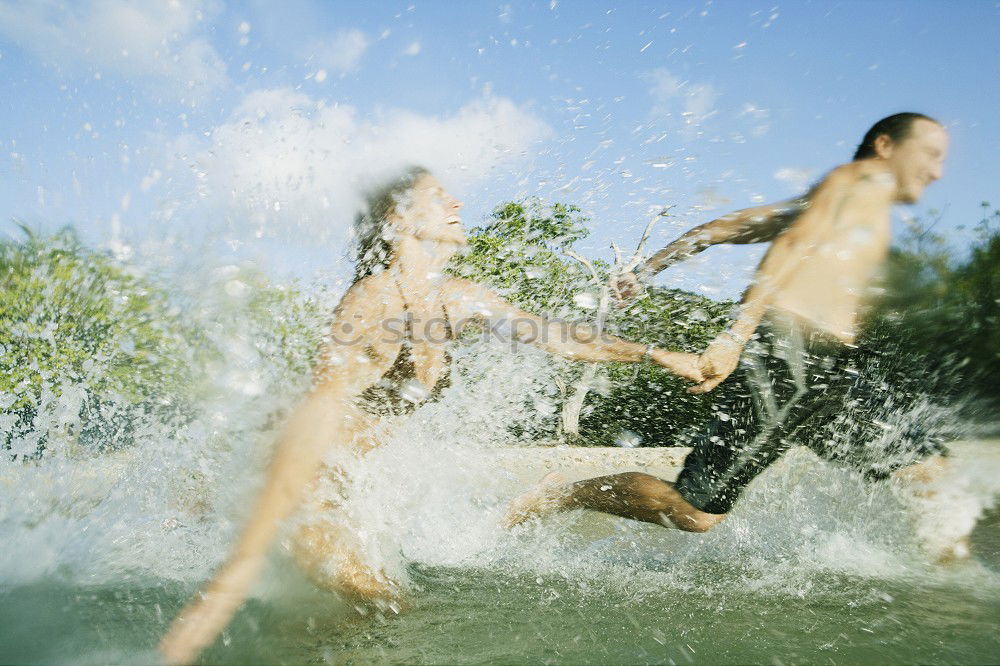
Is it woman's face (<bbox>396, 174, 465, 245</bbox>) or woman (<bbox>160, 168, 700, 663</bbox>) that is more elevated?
woman's face (<bbox>396, 174, 465, 245</bbox>)

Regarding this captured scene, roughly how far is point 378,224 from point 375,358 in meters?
0.69

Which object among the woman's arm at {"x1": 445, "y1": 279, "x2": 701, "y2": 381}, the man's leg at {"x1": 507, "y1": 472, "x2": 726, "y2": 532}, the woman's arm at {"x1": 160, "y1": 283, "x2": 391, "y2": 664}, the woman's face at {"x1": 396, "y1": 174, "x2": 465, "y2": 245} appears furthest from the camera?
the man's leg at {"x1": 507, "y1": 472, "x2": 726, "y2": 532}

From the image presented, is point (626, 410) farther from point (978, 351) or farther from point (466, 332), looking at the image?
point (466, 332)

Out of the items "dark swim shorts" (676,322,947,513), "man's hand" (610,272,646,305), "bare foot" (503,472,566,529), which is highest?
"man's hand" (610,272,646,305)

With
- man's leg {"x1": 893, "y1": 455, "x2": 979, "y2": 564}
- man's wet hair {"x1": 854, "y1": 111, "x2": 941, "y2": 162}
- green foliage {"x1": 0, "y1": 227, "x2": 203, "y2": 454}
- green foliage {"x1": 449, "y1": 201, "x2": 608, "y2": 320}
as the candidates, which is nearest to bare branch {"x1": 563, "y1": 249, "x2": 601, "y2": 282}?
green foliage {"x1": 449, "y1": 201, "x2": 608, "y2": 320}

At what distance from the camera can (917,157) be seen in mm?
2783

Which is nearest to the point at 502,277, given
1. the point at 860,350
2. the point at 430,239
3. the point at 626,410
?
the point at 430,239

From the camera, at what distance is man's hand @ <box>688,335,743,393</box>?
2.55 metres

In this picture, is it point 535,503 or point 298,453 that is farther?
point 535,503

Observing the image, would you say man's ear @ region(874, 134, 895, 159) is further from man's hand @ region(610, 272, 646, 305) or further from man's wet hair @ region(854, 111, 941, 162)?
man's hand @ region(610, 272, 646, 305)

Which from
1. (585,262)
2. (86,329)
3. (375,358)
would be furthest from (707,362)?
(86,329)

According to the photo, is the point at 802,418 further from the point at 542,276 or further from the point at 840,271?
the point at 542,276

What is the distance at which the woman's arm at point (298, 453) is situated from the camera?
1.98 m

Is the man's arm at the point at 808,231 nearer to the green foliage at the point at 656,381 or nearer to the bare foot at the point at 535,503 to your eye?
the green foliage at the point at 656,381
